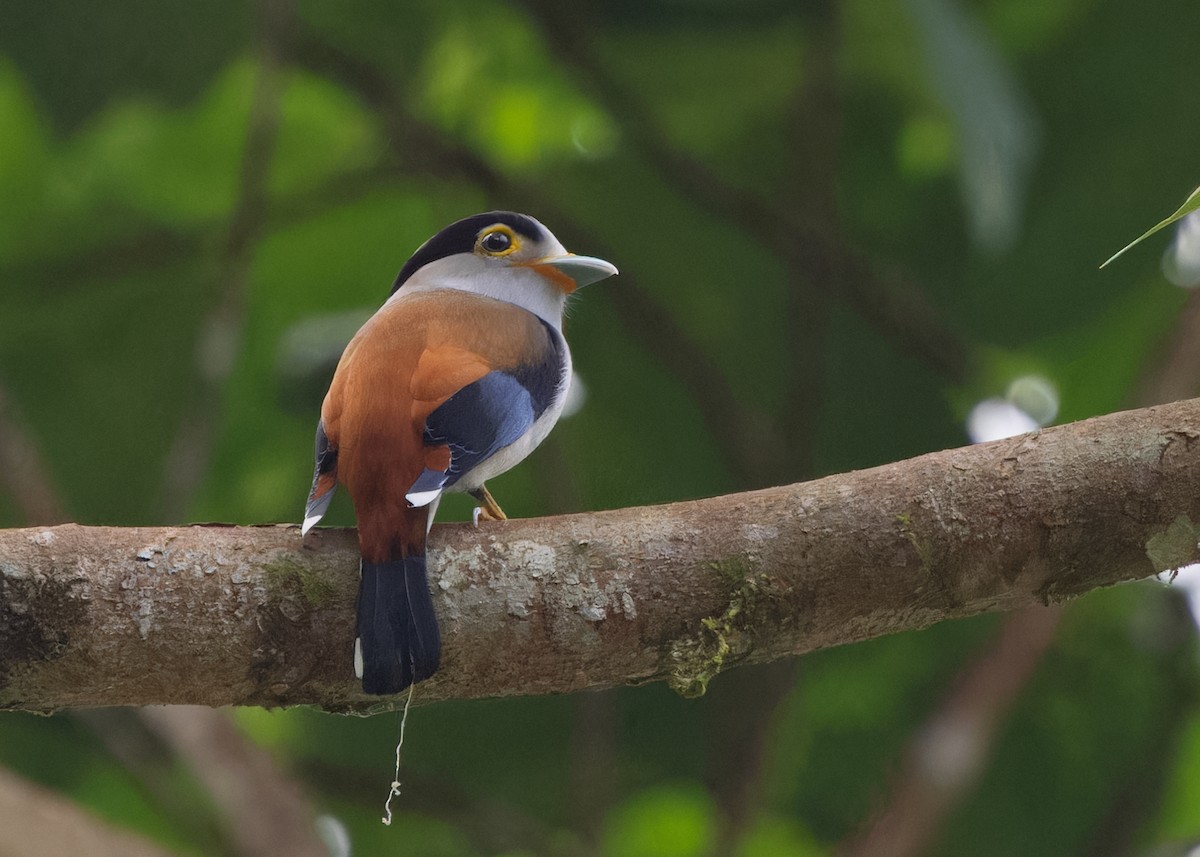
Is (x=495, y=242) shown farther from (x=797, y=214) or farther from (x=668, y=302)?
(x=797, y=214)

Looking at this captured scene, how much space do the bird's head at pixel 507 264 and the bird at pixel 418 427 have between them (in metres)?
0.06

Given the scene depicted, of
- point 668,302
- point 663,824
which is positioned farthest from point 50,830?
point 663,824

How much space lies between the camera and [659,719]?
4918mm

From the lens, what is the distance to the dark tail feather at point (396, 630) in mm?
1819

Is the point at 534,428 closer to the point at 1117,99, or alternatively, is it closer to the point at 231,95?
the point at 231,95

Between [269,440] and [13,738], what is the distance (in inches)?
55.8

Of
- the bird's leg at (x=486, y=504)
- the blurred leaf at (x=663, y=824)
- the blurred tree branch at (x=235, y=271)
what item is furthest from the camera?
the blurred leaf at (x=663, y=824)

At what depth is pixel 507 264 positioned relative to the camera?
2.81 meters

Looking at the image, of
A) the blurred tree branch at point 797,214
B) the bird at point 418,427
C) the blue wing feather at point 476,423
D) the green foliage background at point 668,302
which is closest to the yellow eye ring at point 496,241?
the bird at point 418,427

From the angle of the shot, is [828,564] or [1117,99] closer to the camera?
[828,564]

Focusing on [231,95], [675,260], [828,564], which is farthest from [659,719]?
[828,564]

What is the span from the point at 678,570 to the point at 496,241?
40.9 inches

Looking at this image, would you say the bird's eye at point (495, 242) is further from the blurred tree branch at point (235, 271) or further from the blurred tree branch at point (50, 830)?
the blurred tree branch at point (50, 830)

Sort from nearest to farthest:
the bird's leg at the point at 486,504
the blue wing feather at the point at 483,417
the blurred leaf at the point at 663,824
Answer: the blue wing feather at the point at 483,417
the bird's leg at the point at 486,504
the blurred leaf at the point at 663,824
